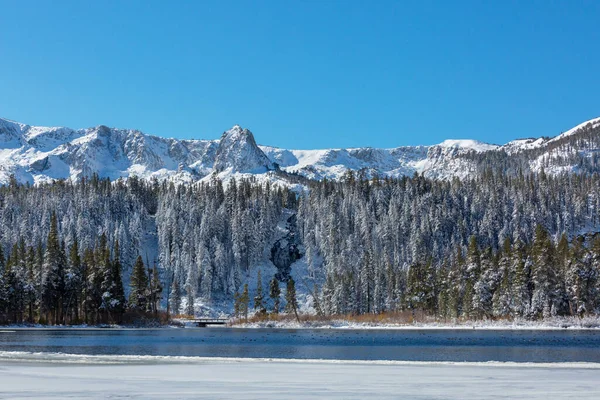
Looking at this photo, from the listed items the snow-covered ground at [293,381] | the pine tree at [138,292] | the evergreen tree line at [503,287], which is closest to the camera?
the snow-covered ground at [293,381]

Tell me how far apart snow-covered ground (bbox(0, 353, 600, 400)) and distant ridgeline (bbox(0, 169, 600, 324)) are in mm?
71401

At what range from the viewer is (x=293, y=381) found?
2684cm

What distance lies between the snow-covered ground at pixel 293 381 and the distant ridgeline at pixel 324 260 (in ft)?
234

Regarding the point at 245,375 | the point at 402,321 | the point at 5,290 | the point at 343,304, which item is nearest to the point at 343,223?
the point at 343,304

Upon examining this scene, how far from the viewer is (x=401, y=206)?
649 feet

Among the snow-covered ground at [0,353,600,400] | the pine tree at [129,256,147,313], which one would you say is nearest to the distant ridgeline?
the pine tree at [129,256,147,313]

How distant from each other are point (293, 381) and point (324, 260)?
15249cm

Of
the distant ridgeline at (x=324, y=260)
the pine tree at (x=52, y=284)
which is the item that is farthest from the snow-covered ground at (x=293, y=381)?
the pine tree at (x=52, y=284)

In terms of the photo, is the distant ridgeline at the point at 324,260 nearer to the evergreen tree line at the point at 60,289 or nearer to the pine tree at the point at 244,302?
the evergreen tree line at the point at 60,289

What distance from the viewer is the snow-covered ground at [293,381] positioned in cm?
2162

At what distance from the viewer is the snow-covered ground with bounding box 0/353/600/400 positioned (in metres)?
21.6

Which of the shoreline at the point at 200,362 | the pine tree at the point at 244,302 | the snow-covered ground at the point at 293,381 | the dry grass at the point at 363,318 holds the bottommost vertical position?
the dry grass at the point at 363,318

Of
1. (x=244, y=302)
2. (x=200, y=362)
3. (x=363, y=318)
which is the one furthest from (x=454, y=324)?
(x=200, y=362)

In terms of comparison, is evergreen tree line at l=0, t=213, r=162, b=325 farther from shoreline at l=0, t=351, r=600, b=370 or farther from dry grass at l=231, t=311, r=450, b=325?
shoreline at l=0, t=351, r=600, b=370
